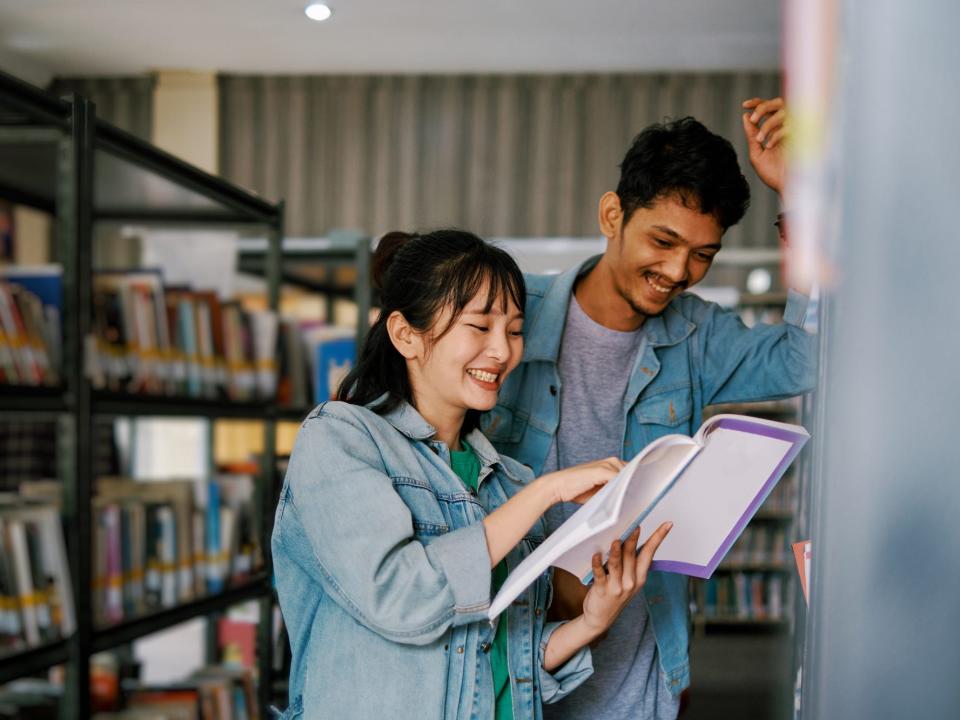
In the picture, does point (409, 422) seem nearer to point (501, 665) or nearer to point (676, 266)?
point (501, 665)

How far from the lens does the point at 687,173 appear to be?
1.31 m

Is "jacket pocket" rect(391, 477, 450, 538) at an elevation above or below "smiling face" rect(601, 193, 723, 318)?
below

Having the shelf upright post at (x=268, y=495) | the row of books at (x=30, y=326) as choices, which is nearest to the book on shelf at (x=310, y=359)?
the shelf upright post at (x=268, y=495)

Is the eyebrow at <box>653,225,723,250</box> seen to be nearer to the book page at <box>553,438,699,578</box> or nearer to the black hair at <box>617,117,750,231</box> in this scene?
Answer: the black hair at <box>617,117,750,231</box>

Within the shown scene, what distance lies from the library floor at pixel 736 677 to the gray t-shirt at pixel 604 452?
226 cm

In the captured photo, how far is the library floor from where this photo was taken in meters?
3.77

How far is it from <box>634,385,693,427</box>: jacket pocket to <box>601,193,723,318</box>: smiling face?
13 cm

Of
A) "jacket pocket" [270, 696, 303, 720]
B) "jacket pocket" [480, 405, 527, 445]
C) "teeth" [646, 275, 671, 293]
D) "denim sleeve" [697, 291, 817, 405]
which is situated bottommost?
"jacket pocket" [270, 696, 303, 720]

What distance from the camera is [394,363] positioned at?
115 cm

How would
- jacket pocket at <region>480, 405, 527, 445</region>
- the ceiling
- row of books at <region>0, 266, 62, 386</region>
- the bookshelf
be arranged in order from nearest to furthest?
1. jacket pocket at <region>480, 405, 527, 445</region>
2. the bookshelf
3. row of books at <region>0, 266, 62, 386</region>
4. the ceiling

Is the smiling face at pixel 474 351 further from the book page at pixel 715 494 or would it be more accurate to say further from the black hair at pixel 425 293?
the book page at pixel 715 494

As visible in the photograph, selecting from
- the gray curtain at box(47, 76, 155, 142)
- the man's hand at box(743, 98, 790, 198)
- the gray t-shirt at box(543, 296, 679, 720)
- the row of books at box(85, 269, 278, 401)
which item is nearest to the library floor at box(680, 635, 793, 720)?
the row of books at box(85, 269, 278, 401)

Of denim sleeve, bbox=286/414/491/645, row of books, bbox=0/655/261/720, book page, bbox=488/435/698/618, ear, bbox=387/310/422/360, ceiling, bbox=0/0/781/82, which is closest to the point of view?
book page, bbox=488/435/698/618

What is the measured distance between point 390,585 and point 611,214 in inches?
29.0
